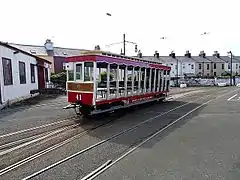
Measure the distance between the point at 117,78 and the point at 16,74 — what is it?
1237cm

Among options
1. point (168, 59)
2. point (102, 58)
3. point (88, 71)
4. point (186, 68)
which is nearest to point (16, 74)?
point (88, 71)

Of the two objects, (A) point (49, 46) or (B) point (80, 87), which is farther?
(A) point (49, 46)

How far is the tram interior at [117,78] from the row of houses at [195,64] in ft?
221

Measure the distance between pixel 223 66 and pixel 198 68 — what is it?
9.35m

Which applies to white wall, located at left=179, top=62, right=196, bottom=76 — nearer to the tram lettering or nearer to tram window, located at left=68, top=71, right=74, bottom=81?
tram window, located at left=68, top=71, right=74, bottom=81

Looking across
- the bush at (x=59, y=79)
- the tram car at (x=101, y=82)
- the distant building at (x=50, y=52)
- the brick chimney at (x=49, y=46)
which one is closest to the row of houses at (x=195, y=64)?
the distant building at (x=50, y=52)

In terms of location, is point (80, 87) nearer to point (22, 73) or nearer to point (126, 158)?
point (126, 158)

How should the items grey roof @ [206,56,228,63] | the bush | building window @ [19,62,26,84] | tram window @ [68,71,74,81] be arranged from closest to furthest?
1. tram window @ [68,71,74,81]
2. building window @ [19,62,26,84]
3. the bush
4. grey roof @ [206,56,228,63]

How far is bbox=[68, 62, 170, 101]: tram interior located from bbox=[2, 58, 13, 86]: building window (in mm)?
8803

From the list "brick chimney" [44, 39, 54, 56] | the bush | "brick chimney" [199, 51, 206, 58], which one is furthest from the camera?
"brick chimney" [199, 51, 206, 58]

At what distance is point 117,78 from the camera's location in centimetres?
1520

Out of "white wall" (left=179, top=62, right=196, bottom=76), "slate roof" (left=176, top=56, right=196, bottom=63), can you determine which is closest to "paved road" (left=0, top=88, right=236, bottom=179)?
"white wall" (left=179, top=62, right=196, bottom=76)

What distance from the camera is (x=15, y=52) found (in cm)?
2388

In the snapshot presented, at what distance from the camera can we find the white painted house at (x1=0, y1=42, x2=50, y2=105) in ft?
68.1
